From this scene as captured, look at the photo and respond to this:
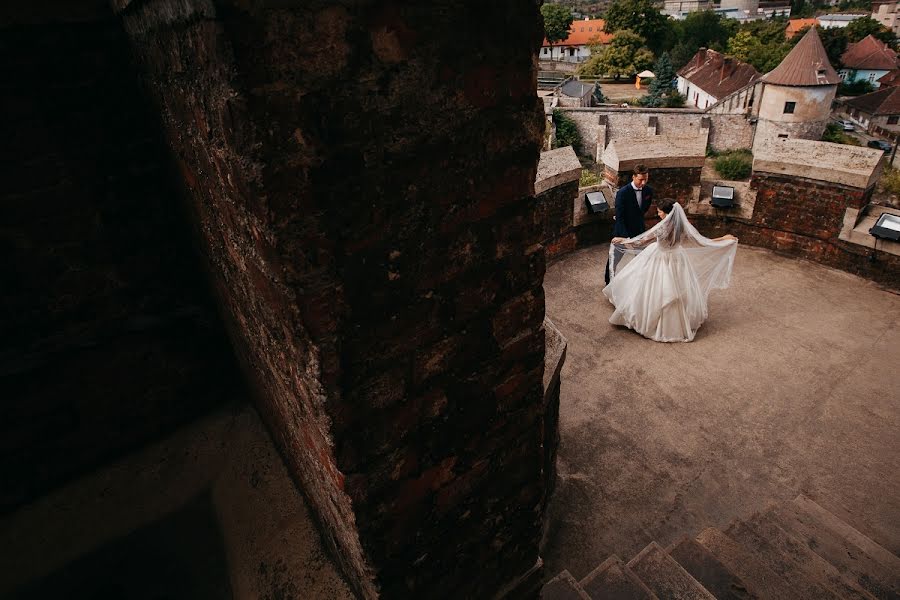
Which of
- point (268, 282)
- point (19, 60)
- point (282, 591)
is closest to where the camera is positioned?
point (268, 282)

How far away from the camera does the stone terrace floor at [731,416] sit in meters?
3.72

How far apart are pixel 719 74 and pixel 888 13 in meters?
62.7

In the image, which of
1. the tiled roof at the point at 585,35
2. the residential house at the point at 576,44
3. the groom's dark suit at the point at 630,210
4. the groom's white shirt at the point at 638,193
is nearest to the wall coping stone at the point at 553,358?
the groom's dark suit at the point at 630,210

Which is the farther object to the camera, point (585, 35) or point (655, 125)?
point (585, 35)

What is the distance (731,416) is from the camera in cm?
446

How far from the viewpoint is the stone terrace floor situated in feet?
12.2

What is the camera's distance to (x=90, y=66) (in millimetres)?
1752

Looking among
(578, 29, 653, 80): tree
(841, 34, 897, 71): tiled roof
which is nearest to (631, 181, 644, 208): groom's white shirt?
(578, 29, 653, 80): tree

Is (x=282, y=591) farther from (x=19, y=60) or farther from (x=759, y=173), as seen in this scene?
(x=759, y=173)

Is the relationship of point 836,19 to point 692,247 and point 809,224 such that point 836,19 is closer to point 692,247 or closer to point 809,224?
point 809,224

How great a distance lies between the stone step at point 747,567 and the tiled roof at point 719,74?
51.3 meters

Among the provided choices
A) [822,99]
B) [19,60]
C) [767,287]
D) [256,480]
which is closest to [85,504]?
[256,480]

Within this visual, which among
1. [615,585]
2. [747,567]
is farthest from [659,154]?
[615,585]

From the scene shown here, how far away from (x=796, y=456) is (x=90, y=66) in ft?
17.1
